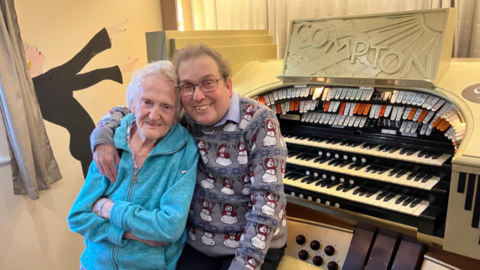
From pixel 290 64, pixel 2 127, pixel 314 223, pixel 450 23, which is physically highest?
pixel 450 23

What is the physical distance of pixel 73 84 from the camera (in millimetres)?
2688

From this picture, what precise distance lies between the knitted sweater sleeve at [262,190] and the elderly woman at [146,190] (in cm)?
24

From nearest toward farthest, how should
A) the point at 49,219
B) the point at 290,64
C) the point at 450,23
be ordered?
the point at 450,23, the point at 290,64, the point at 49,219

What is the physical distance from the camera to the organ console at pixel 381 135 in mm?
1474

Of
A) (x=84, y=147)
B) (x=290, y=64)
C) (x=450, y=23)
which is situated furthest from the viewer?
(x=84, y=147)

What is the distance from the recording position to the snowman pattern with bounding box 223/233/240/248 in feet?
4.64

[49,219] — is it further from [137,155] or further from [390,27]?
[390,27]

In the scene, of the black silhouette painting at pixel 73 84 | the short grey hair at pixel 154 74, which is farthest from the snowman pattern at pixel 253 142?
the black silhouette painting at pixel 73 84

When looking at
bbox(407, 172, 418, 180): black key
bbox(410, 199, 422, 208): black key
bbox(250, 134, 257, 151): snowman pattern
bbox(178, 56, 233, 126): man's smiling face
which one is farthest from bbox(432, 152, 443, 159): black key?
bbox(178, 56, 233, 126): man's smiling face

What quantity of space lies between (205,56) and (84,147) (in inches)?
76.0

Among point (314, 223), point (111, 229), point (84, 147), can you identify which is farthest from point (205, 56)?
point (84, 147)

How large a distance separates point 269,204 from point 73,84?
2051mm

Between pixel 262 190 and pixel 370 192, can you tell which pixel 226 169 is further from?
pixel 370 192

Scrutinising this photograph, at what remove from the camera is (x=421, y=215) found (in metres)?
1.48
